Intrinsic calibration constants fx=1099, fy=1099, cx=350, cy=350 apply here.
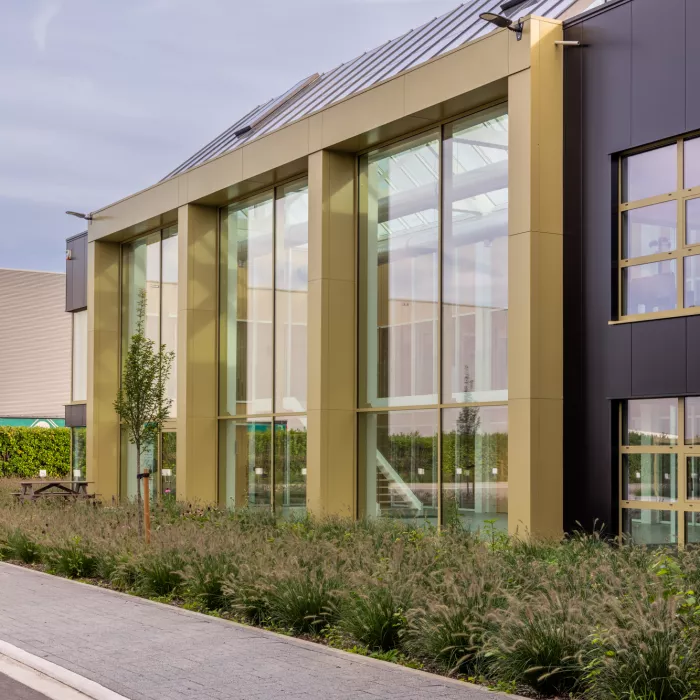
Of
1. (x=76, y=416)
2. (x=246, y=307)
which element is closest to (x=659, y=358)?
(x=246, y=307)

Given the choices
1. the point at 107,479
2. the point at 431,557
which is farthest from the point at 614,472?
the point at 107,479

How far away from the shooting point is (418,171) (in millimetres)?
19000

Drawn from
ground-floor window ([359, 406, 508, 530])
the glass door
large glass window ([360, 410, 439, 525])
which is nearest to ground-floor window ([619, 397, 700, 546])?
ground-floor window ([359, 406, 508, 530])

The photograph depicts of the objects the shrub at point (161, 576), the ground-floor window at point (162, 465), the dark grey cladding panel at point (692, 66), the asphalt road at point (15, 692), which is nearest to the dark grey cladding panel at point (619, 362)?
the dark grey cladding panel at point (692, 66)

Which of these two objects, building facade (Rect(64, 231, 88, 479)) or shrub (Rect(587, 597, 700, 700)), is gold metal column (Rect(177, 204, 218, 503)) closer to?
building facade (Rect(64, 231, 88, 479))

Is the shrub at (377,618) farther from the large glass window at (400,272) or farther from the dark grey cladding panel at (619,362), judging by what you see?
the large glass window at (400,272)

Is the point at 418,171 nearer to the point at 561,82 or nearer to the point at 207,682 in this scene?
the point at 561,82

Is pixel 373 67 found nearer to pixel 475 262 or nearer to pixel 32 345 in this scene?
pixel 475 262

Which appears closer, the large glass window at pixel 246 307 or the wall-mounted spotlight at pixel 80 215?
the large glass window at pixel 246 307

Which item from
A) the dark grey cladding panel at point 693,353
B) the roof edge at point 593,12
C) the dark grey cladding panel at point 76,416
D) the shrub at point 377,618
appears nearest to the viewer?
the shrub at point 377,618

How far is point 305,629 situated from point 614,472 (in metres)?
6.09

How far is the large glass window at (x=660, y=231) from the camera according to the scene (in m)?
14.4

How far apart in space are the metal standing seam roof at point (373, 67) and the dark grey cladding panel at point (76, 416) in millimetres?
7583

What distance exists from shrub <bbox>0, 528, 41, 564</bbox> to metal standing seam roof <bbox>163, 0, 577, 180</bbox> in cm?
936
